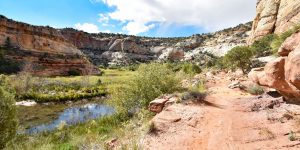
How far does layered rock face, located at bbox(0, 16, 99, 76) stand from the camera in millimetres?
70562

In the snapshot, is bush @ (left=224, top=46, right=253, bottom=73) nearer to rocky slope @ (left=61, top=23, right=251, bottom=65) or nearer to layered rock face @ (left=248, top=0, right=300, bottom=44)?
layered rock face @ (left=248, top=0, right=300, bottom=44)

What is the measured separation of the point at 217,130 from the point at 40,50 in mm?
71970

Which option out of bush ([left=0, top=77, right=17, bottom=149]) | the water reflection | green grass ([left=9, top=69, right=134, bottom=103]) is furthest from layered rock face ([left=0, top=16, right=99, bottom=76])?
bush ([left=0, top=77, right=17, bottom=149])

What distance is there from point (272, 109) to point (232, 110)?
7.08ft

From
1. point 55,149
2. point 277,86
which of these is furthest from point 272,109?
point 55,149

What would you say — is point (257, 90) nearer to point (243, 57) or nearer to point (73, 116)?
point (73, 116)

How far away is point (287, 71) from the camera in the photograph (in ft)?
37.4

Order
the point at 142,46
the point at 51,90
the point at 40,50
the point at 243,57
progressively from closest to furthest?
the point at 243,57, the point at 51,90, the point at 40,50, the point at 142,46

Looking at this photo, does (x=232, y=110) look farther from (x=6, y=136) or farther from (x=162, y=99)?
(x=6, y=136)

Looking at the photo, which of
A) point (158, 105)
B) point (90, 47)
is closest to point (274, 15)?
point (158, 105)

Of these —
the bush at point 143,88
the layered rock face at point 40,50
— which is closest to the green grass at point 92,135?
the bush at point 143,88

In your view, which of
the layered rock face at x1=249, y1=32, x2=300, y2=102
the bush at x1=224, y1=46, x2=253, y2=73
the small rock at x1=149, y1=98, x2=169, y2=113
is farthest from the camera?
the bush at x1=224, y1=46, x2=253, y2=73

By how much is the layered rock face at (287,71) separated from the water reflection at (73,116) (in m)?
15.3

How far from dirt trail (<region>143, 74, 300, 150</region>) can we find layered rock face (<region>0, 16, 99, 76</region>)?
5640 cm
